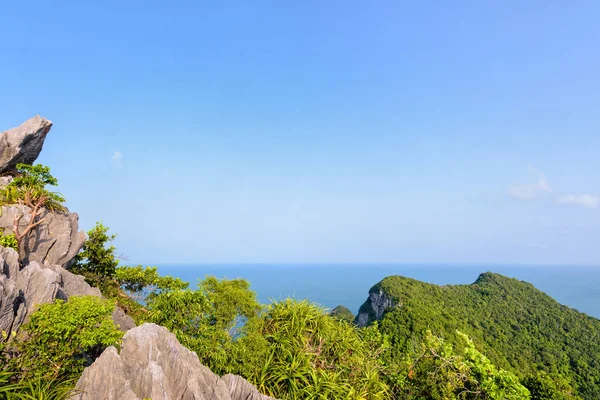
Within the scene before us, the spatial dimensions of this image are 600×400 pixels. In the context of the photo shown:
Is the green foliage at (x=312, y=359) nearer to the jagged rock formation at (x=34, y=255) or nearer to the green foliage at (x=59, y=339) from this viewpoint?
the green foliage at (x=59, y=339)

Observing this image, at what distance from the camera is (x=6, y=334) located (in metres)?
5.43

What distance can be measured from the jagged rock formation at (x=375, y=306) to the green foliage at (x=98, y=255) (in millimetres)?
48537

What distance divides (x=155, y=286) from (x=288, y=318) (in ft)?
19.7

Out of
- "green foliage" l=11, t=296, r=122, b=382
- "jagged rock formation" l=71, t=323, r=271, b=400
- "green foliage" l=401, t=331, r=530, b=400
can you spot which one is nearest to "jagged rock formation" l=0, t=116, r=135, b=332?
"green foliage" l=11, t=296, r=122, b=382

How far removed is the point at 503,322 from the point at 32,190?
61.4 m

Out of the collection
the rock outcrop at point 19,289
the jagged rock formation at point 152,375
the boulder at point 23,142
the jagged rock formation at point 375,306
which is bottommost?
the jagged rock formation at point 375,306

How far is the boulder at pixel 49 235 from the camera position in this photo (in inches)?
341

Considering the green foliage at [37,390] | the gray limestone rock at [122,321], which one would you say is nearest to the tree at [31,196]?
the gray limestone rock at [122,321]

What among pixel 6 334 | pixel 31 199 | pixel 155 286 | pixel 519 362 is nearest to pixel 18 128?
pixel 31 199

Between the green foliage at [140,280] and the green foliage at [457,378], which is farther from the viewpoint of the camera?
the green foliage at [140,280]

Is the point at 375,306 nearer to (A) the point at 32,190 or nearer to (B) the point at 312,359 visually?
(B) the point at 312,359

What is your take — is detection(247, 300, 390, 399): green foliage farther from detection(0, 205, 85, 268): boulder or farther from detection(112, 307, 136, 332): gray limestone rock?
detection(0, 205, 85, 268): boulder

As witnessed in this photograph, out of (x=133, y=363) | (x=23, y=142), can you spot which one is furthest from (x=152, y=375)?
(x=23, y=142)

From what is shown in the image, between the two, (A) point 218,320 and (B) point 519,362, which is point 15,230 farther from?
(B) point 519,362
